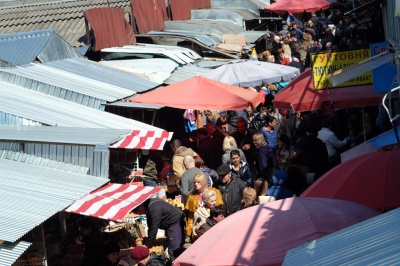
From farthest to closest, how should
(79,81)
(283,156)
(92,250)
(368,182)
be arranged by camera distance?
1. (79,81)
2. (283,156)
3. (92,250)
4. (368,182)

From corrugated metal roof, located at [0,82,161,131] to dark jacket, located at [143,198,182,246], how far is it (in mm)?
1852

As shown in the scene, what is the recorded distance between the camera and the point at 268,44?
3362cm

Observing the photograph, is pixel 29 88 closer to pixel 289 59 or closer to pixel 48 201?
pixel 48 201

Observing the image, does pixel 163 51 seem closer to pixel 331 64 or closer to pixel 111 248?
pixel 331 64

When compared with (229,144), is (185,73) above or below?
above

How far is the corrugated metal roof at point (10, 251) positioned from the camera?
9945 mm

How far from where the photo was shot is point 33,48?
64.0ft

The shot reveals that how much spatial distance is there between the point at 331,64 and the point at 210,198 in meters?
3.74

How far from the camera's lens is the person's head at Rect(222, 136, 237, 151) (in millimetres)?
17781

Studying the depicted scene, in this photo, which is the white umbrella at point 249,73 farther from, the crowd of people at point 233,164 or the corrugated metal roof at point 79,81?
the corrugated metal roof at point 79,81

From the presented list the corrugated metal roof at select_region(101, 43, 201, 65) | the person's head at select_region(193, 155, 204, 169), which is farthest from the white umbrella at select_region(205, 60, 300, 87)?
the person's head at select_region(193, 155, 204, 169)

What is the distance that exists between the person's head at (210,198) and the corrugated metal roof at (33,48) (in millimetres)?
6415

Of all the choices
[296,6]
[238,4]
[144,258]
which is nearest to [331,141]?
[144,258]

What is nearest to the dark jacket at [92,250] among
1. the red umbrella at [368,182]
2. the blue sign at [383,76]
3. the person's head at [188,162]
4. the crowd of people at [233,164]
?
the crowd of people at [233,164]
